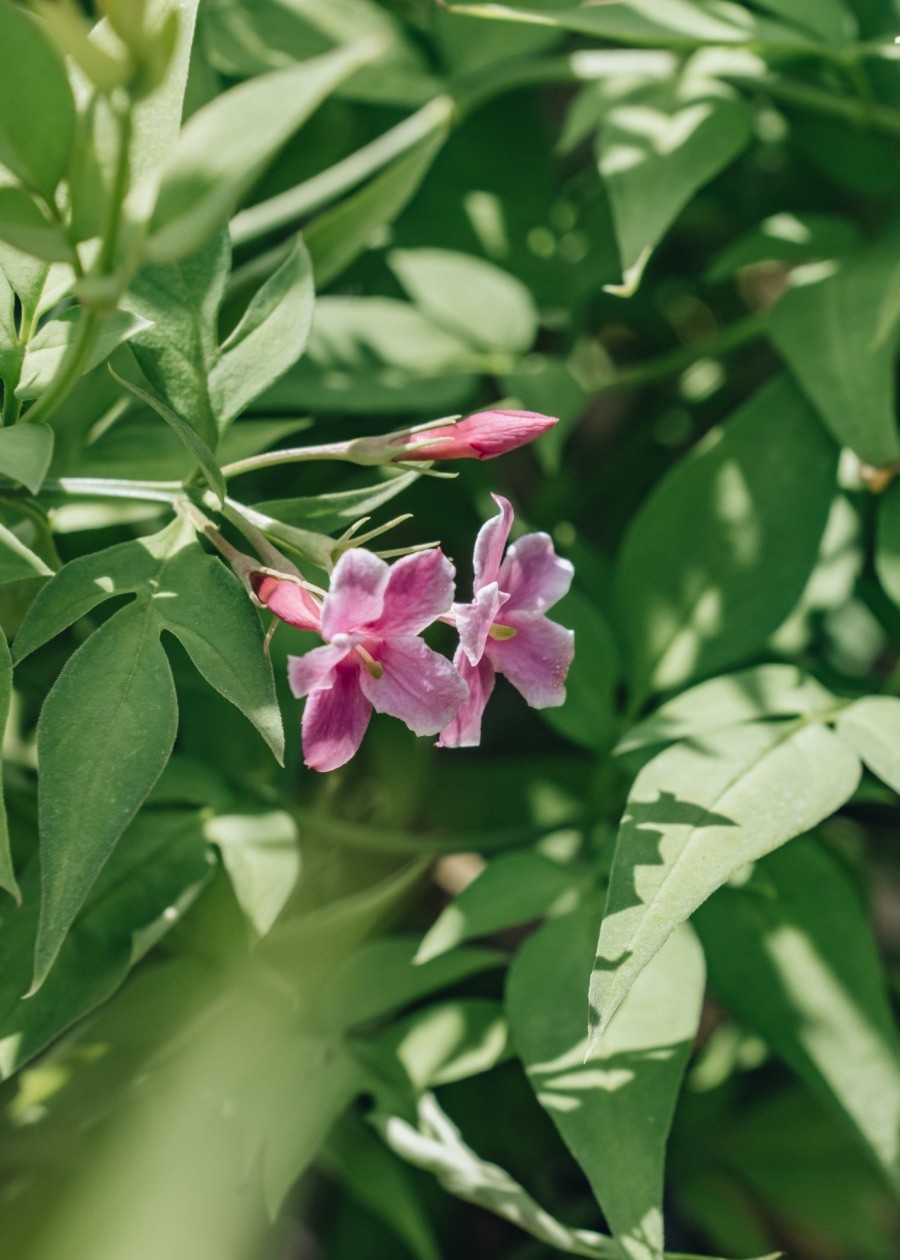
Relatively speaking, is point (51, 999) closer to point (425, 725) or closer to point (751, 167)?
point (425, 725)

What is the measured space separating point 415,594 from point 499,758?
61 centimetres

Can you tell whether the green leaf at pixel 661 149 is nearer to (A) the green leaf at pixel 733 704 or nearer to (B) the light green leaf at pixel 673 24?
(B) the light green leaf at pixel 673 24

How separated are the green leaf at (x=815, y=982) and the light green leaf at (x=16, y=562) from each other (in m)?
0.45

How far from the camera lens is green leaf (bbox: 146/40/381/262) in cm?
37

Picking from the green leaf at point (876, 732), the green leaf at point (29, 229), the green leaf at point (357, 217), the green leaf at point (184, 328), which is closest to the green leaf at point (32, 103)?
the green leaf at point (29, 229)

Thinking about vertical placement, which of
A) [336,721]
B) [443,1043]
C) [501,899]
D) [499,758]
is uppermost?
[336,721]

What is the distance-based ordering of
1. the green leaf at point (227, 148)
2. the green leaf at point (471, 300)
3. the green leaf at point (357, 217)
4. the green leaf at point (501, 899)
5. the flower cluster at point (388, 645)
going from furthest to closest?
1. the green leaf at point (471, 300)
2. the green leaf at point (357, 217)
3. the green leaf at point (501, 899)
4. the flower cluster at point (388, 645)
5. the green leaf at point (227, 148)

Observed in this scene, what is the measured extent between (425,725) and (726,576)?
36 centimetres

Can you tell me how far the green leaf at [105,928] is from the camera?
614mm

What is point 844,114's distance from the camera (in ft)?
2.94

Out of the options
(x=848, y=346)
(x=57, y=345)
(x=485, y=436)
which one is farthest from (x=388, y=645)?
(x=848, y=346)

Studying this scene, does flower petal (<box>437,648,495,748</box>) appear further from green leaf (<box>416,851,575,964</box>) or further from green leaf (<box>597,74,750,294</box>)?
green leaf (<box>597,74,750,294</box>)

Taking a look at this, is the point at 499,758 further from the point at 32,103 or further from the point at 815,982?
the point at 32,103

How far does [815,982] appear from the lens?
72 centimetres
